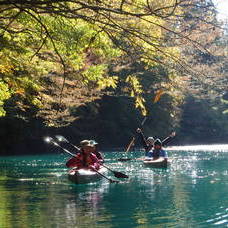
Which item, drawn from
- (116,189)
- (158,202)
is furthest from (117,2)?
(116,189)

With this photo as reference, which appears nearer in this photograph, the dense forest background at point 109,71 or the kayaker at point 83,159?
the dense forest background at point 109,71

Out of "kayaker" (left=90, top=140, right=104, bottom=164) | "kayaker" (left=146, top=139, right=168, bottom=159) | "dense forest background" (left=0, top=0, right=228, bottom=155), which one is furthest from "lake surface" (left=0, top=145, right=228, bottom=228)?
"kayaker" (left=146, top=139, right=168, bottom=159)

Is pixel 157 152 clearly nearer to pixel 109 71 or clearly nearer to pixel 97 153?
pixel 97 153

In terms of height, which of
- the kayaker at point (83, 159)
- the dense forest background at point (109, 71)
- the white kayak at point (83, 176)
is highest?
the dense forest background at point (109, 71)

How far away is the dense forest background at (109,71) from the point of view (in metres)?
4.74

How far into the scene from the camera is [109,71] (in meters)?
28.5

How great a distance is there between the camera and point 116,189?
525 inches

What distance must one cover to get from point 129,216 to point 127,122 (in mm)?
34928

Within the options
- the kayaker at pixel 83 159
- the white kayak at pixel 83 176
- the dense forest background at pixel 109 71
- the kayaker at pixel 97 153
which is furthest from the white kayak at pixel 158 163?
the white kayak at pixel 83 176

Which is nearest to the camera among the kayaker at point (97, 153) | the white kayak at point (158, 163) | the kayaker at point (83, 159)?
the kayaker at point (83, 159)

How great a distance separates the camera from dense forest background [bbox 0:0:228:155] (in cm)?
474

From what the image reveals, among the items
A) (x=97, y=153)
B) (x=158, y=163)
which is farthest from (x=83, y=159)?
(x=158, y=163)

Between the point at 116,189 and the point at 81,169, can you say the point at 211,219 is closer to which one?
the point at 116,189

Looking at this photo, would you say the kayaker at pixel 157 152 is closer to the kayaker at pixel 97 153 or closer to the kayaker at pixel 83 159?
the kayaker at pixel 97 153
